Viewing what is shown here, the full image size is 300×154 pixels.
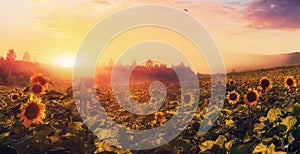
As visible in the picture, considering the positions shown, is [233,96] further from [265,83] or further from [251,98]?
[251,98]

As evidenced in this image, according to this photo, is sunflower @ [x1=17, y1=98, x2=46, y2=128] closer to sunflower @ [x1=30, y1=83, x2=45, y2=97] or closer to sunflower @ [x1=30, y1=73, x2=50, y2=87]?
sunflower @ [x1=30, y1=83, x2=45, y2=97]

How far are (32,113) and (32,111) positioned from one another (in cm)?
13

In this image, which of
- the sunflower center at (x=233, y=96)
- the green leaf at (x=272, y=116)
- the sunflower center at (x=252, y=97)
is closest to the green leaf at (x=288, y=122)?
the green leaf at (x=272, y=116)

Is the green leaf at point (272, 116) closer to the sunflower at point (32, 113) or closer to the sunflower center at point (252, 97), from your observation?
the sunflower at point (32, 113)

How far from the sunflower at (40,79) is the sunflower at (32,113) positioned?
7.05 feet

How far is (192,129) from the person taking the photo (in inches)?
209

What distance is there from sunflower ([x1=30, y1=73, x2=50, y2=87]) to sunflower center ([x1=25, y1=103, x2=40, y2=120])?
87.1 inches

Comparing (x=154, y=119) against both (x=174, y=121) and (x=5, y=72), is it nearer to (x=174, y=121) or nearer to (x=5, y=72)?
(x=174, y=121)

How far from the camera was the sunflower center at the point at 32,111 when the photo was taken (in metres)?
5.33

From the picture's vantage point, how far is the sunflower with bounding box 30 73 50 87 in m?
8.30

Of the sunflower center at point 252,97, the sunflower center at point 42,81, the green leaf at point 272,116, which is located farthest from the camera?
the sunflower center at point 252,97

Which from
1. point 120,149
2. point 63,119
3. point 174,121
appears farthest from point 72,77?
point 120,149

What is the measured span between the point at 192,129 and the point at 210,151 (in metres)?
2.43

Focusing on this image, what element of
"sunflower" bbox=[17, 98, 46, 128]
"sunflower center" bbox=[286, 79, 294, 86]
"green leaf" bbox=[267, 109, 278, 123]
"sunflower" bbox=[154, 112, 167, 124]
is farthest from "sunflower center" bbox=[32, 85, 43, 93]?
"sunflower center" bbox=[286, 79, 294, 86]
